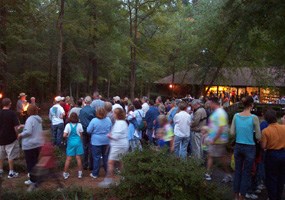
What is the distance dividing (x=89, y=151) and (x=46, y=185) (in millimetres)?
1835

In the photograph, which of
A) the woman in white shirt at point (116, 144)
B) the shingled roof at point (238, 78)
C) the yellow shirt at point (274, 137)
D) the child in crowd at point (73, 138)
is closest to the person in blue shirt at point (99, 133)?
the child in crowd at point (73, 138)

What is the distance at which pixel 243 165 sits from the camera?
6363mm

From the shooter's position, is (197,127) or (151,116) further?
(151,116)

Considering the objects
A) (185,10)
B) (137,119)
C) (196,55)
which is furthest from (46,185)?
(185,10)

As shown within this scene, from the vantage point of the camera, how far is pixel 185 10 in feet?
116

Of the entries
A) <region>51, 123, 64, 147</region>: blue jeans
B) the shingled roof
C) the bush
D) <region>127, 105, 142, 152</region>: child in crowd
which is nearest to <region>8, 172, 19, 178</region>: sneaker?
<region>51, 123, 64, 147</region>: blue jeans

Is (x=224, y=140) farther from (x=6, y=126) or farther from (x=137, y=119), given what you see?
(x=6, y=126)

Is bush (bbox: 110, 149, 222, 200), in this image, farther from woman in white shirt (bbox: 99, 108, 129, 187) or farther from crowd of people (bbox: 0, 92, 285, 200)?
woman in white shirt (bbox: 99, 108, 129, 187)

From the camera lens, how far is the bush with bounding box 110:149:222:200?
227 inches

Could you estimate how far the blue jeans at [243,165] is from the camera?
6.23 meters

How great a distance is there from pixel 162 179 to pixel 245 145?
171cm

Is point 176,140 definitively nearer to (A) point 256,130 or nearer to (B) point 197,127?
(B) point 197,127

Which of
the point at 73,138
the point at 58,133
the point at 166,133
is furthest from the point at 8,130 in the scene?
the point at 166,133

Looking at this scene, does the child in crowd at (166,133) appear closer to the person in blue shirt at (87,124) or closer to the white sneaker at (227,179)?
the white sneaker at (227,179)
